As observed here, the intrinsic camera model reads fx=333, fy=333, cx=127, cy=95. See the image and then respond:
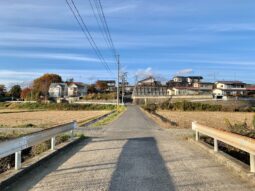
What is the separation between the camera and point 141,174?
734 cm

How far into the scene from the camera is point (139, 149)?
456 inches

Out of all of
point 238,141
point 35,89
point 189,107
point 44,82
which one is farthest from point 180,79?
point 238,141

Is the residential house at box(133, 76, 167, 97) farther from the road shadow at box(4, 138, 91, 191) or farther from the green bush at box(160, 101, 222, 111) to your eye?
the road shadow at box(4, 138, 91, 191)

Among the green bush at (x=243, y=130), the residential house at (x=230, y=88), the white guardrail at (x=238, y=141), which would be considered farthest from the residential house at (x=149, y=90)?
the white guardrail at (x=238, y=141)

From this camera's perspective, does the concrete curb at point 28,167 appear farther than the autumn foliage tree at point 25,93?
No

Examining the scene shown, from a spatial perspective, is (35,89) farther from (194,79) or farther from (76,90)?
(194,79)

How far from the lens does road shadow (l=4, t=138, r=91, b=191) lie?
20.8 feet

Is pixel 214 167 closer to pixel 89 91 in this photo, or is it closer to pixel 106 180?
pixel 106 180

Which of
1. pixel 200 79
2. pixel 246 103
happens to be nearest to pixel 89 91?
pixel 200 79

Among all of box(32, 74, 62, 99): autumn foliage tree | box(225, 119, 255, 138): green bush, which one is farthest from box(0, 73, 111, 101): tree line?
box(225, 119, 255, 138): green bush

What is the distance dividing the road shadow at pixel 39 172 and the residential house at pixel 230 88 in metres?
108

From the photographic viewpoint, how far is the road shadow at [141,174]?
6.24 metres

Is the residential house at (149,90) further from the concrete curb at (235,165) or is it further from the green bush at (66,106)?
→ the concrete curb at (235,165)

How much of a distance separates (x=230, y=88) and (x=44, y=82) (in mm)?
75971
